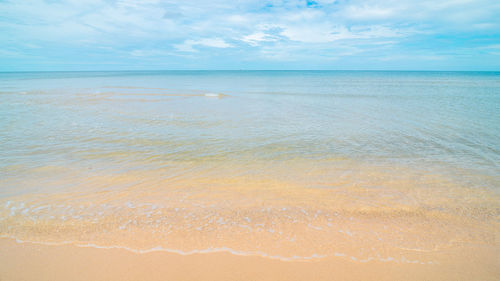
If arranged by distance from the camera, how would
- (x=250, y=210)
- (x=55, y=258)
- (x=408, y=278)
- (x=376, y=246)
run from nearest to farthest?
(x=408, y=278) < (x=55, y=258) < (x=376, y=246) < (x=250, y=210)

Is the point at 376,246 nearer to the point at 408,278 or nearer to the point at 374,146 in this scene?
the point at 408,278

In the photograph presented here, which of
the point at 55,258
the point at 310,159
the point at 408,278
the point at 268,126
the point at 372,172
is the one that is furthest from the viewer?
the point at 268,126

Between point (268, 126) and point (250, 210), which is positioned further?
point (268, 126)

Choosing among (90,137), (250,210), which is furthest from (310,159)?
(90,137)

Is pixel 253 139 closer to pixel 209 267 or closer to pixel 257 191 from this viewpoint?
pixel 257 191

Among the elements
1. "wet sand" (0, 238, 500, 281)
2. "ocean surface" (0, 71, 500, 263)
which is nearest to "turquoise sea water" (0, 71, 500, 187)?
"ocean surface" (0, 71, 500, 263)

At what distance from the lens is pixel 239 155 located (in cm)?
895

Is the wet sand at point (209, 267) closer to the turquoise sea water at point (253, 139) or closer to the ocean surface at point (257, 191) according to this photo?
the ocean surface at point (257, 191)

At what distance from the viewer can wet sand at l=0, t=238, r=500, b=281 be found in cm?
357

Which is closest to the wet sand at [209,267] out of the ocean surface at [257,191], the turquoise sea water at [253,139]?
the ocean surface at [257,191]

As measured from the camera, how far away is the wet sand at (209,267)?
3568mm

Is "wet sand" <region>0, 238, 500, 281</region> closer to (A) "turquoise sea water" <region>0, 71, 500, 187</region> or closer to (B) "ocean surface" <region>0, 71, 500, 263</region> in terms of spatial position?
(B) "ocean surface" <region>0, 71, 500, 263</region>

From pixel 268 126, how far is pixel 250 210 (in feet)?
29.1

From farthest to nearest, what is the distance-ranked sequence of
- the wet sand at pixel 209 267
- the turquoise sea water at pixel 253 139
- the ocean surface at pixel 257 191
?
the turquoise sea water at pixel 253 139 < the ocean surface at pixel 257 191 < the wet sand at pixel 209 267
